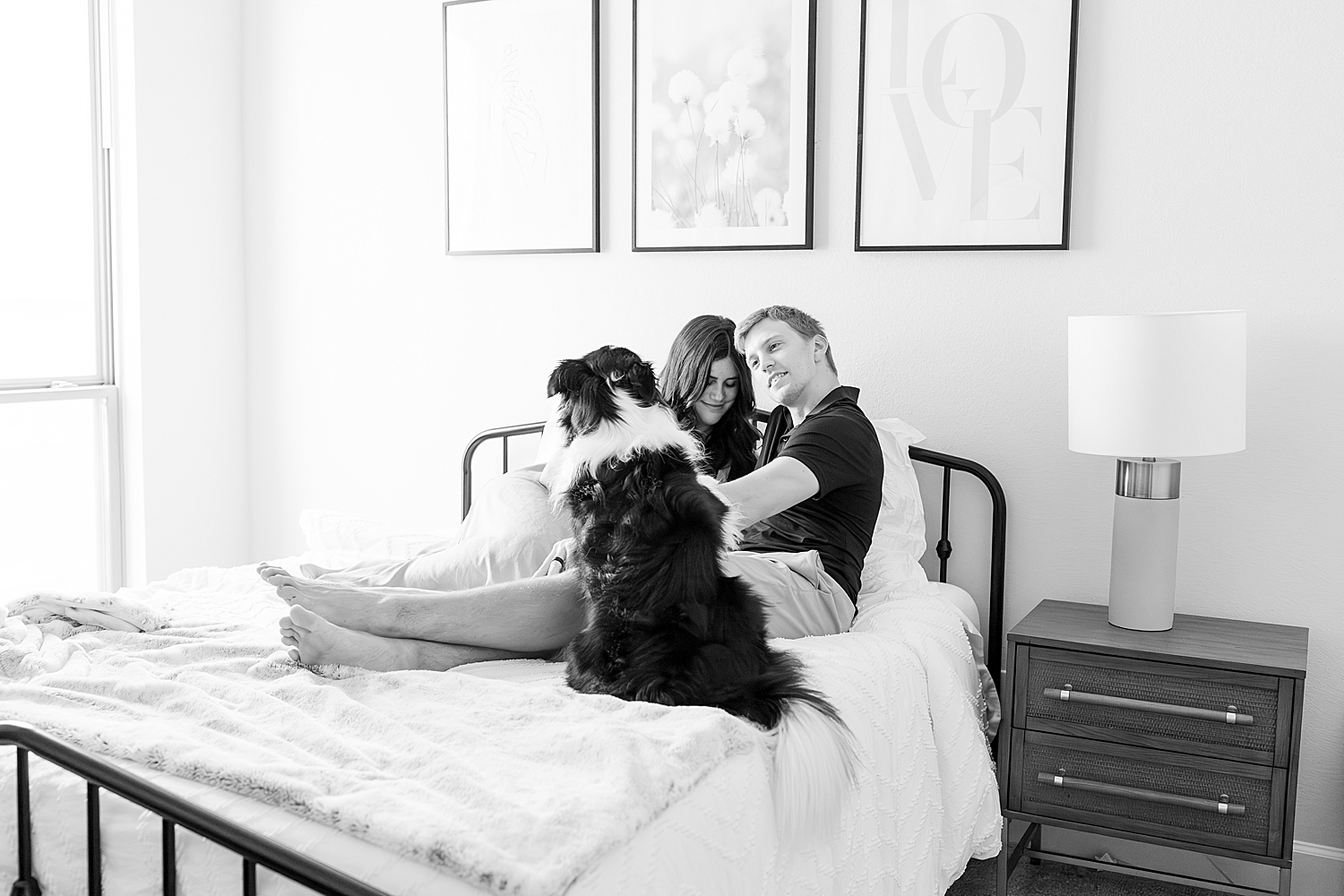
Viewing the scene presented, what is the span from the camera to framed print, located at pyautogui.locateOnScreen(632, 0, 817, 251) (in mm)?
2787

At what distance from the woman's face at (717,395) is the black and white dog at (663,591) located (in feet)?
2.52

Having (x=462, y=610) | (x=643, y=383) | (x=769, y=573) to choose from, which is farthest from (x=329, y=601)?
(x=769, y=573)

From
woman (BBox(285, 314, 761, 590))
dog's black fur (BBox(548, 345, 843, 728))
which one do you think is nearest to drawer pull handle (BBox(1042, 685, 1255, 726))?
dog's black fur (BBox(548, 345, 843, 728))

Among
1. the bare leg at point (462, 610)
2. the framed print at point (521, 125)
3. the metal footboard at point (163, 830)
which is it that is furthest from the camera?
the framed print at point (521, 125)

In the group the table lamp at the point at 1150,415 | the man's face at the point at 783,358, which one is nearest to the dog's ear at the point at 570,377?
the man's face at the point at 783,358

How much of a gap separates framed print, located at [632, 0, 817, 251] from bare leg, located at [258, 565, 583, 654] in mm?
1319

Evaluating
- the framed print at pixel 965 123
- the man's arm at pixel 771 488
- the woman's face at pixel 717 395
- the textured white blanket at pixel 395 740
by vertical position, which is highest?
the framed print at pixel 965 123

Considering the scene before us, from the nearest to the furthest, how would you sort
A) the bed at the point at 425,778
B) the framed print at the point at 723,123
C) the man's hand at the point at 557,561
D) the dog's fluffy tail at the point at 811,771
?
the bed at the point at 425,778
the dog's fluffy tail at the point at 811,771
the man's hand at the point at 557,561
the framed print at the point at 723,123

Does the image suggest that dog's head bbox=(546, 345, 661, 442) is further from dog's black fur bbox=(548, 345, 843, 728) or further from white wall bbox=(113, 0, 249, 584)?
white wall bbox=(113, 0, 249, 584)

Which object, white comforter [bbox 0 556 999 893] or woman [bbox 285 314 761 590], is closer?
white comforter [bbox 0 556 999 893]

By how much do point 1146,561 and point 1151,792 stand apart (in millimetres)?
463

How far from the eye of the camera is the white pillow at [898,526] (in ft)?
8.03

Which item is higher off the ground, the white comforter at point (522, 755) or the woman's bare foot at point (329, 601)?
the woman's bare foot at point (329, 601)

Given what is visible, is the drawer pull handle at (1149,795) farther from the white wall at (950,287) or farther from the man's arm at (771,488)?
the man's arm at (771,488)
